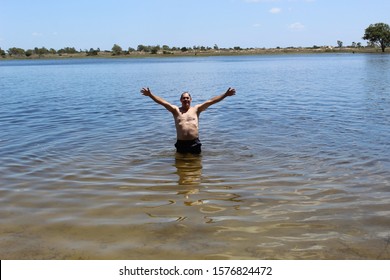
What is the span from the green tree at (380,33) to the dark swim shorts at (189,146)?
119940mm

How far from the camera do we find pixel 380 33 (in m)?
112

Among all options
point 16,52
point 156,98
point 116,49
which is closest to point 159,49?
point 116,49

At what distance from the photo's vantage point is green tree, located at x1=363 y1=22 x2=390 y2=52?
367ft

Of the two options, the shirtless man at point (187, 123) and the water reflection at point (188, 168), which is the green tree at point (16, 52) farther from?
the water reflection at point (188, 168)

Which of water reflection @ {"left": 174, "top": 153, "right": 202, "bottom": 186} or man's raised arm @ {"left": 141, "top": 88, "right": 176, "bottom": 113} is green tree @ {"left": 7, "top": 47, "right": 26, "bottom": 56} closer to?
man's raised arm @ {"left": 141, "top": 88, "right": 176, "bottom": 113}

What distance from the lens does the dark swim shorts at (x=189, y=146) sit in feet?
31.1

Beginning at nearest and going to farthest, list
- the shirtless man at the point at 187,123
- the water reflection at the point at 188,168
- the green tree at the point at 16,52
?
1. the water reflection at the point at 188,168
2. the shirtless man at the point at 187,123
3. the green tree at the point at 16,52

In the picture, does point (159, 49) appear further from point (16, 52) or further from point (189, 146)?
point (189, 146)

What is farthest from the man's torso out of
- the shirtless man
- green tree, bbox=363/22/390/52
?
green tree, bbox=363/22/390/52

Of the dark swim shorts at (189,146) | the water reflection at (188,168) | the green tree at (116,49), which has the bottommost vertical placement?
the water reflection at (188,168)

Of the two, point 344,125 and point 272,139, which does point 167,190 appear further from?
point 344,125

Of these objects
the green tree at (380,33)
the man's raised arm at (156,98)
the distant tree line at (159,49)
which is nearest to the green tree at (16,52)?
the distant tree line at (159,49)

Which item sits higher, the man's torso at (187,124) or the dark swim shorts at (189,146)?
the man's torso at (187,124)

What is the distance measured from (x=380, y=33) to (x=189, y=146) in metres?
120
